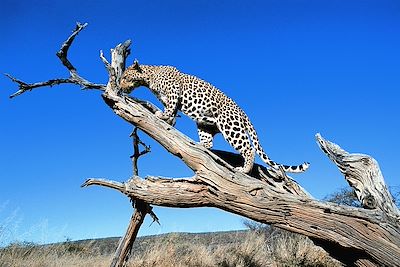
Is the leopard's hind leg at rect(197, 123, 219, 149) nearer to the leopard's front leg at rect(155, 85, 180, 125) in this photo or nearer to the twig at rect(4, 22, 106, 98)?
the leopard's front leg at rect(155, 85, 180, 125)

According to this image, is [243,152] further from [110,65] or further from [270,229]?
[270,229]

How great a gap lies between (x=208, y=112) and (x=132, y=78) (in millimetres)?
1787

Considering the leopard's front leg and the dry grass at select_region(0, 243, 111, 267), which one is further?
the dry grass at select_region(0, 243, 111, 267)

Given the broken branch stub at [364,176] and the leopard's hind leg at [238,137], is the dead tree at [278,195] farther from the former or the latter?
the leopard's hind leg at [238,137]

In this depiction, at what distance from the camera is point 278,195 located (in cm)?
721

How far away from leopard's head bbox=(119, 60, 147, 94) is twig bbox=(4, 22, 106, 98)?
2.68ft

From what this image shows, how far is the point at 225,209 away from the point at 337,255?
1710mm

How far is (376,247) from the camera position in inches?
267

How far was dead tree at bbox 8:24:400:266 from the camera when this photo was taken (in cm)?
686

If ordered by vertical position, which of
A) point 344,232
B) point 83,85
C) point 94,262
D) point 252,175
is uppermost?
point 83,85

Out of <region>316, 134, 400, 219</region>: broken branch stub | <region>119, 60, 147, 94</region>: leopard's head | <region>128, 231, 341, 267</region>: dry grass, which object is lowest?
<region>128, 231, 341, 267</region>: dry grass

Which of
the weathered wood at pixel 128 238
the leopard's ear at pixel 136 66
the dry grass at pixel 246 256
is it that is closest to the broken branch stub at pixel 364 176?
the dry grass at pixel 246 256

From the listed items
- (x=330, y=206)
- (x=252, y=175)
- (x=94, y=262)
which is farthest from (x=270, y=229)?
(x=330, y=206)

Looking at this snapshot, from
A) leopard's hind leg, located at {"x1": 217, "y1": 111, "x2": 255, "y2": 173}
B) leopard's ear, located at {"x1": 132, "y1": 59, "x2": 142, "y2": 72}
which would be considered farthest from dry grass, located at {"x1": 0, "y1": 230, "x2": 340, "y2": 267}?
leopard's ear, located at {"x1": 132, "y1": 59, "x2": 142, "y2": 72}
